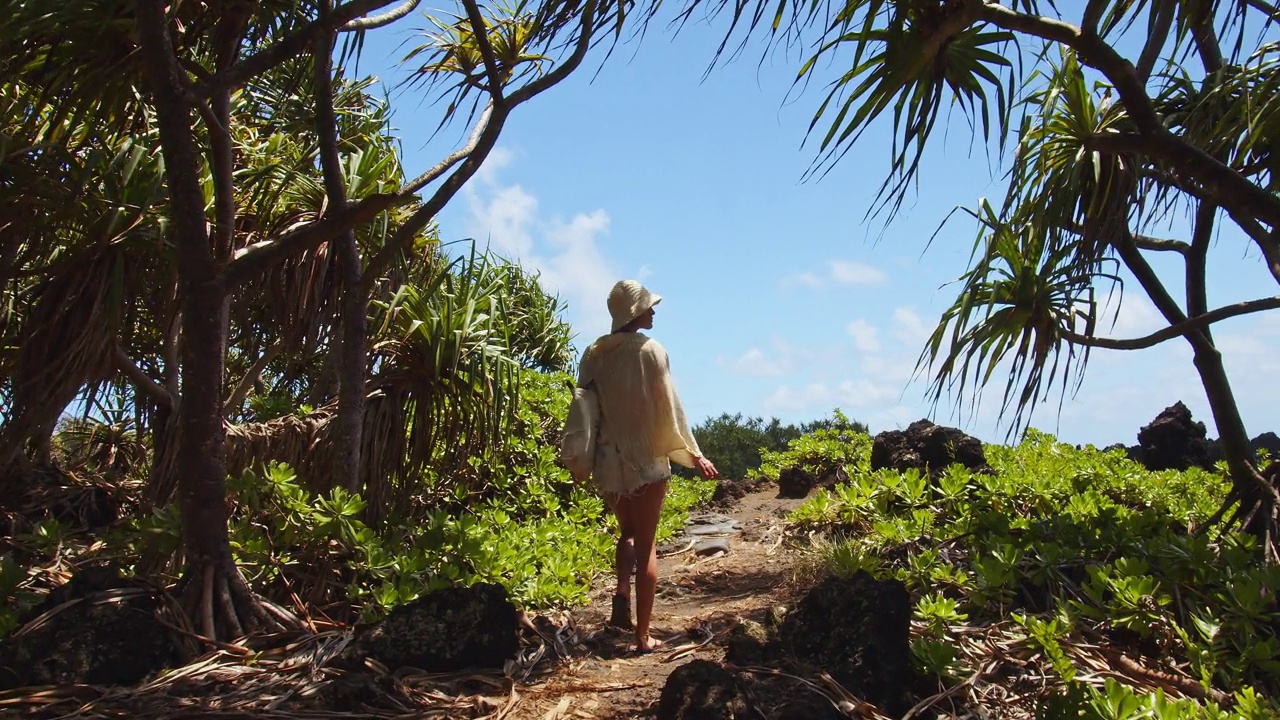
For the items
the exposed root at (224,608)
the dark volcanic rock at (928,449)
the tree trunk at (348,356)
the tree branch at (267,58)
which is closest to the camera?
the exposed root at (224,608)

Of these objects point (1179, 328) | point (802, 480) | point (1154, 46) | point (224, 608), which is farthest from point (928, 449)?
point (224, 608)

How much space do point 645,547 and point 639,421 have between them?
0.53 m

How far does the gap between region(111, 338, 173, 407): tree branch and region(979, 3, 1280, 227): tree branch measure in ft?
13.4

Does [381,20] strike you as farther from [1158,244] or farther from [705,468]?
[1158,244]

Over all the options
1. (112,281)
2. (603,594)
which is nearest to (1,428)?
(112,281)

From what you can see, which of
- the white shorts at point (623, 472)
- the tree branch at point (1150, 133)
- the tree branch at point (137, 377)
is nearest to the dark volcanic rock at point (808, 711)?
the white shorts at point (623, 472)

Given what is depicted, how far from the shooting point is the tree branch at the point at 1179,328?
4.43 metres

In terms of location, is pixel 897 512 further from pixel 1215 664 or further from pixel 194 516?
pixel 194 516

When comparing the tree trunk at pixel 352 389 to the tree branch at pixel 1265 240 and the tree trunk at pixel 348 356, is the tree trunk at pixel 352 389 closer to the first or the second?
the tree trunk at pixel 348 356

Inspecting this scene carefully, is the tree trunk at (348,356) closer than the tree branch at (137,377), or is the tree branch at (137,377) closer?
the tree branch at (137,377)

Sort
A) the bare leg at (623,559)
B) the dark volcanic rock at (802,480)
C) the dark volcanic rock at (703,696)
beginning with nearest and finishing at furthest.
Result: the dark volcanic rock at (703,696), the bare leg at (623,559), the dark volcanic rock at (802,480)

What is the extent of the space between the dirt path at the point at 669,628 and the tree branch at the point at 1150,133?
2687 millimetres

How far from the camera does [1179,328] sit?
4.64 metres

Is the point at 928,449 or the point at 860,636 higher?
the point at 928,449
